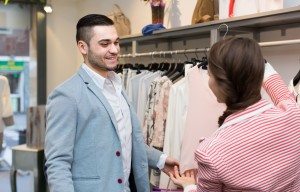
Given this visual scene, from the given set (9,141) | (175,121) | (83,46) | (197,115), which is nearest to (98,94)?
(83,46)

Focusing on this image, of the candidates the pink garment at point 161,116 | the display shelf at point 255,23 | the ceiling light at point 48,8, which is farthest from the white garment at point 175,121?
the ceiling light at point 48,8

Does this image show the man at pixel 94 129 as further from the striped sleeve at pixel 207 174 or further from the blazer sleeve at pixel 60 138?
the striped sleeve at pixel 207 174

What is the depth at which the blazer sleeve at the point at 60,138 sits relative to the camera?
5.02 ft

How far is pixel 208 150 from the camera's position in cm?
117

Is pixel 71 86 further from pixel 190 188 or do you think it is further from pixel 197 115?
pixel 197 115

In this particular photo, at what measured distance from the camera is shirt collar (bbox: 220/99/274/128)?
123 cm

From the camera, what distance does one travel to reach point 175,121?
2629 mm

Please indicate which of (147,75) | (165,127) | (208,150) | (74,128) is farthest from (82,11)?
(208,150)

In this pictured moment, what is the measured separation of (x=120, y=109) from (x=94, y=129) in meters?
0.21

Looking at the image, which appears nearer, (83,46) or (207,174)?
(207,174)

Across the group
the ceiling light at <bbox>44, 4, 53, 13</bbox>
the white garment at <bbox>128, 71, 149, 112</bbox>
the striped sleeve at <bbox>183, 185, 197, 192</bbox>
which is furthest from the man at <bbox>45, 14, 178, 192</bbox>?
the ceiling light at <bbox>44, 4, 53, 13</bbox>

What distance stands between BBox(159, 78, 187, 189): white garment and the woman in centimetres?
131

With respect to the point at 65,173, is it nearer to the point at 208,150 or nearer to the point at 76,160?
the point at 76,160

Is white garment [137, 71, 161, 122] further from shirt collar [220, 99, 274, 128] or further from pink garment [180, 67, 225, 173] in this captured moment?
shirt collar [220, 99, 274, 128]
